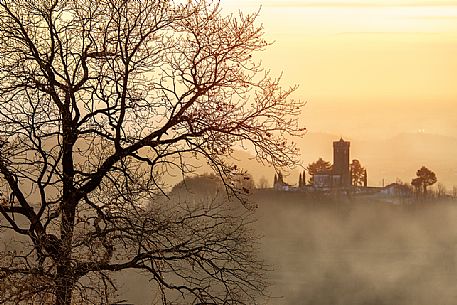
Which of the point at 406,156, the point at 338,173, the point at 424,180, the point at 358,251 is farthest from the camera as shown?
the point at 406,156

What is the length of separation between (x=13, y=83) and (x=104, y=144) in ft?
3.53

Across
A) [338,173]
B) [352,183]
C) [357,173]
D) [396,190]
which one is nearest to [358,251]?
[338,173]

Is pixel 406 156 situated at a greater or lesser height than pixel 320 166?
greater

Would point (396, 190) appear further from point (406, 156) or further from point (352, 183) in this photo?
point (406, 156)

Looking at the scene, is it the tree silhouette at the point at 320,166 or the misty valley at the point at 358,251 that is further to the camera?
the tree silhouette at the point at 320,166

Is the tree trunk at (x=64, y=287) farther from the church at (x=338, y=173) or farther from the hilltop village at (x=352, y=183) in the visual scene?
the hilltop village at (x=352, y=183)

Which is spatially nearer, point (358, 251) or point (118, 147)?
point (118, 147)

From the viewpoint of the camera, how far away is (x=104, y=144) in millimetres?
10031

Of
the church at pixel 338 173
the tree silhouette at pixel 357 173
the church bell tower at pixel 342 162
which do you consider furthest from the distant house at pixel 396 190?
the church bell tower at pixel 342 162

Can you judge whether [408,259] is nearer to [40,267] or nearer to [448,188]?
[448,188]

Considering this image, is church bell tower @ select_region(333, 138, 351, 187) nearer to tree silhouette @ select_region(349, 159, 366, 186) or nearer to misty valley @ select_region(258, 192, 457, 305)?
tree silhouette @ select_region(349, 159, 366, 186)

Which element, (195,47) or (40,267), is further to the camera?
(195,47)

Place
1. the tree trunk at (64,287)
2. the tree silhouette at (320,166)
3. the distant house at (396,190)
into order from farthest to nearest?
the distant house at (396,190) < the tree silhouette at (320,166) < the tree trunk at (64,287)

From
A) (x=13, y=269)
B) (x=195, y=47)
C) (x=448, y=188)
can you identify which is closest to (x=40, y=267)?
(x=13, y=269)
